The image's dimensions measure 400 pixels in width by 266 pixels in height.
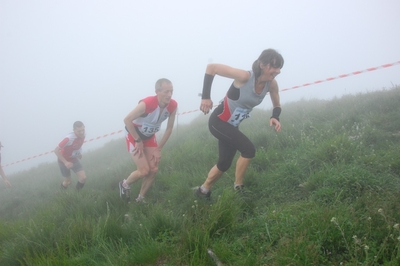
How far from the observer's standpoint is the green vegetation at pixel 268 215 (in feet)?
7.84

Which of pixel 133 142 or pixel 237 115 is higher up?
pixel 237 115

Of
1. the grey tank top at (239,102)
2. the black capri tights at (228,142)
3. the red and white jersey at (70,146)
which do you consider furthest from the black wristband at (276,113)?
the red and white jersey at (70,146)

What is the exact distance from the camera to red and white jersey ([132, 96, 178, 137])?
488cm

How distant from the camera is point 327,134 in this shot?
5000mm

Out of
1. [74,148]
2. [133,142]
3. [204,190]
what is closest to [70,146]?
[74,148]

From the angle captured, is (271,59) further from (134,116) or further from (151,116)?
(134,116)

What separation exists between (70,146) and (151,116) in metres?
3.43

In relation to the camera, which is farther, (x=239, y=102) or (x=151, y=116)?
(x=151, y=116)

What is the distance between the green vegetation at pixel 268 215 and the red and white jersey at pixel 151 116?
0.98m

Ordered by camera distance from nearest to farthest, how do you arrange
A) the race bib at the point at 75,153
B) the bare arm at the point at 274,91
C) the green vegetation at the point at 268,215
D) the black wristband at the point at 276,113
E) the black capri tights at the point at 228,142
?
1. the green vegetation at the point at 268,215
2. the black capri tights at the point at 228,142
3. the bare arm at the point at 274,91
4. the black wristband at the point at 276,113
5. the race bib at the point at 75,153

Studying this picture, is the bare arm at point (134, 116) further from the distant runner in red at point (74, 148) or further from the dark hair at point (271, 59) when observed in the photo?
the distant runner in red at point (74, 148)

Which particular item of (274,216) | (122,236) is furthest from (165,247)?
(274,216)

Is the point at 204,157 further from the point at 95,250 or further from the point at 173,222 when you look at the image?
the point at 95,250

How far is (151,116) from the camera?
4930 millimetres
